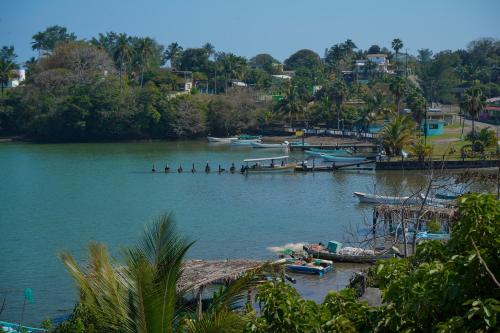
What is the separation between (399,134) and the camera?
57812mm

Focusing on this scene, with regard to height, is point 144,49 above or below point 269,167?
above

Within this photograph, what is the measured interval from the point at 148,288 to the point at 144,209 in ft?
121

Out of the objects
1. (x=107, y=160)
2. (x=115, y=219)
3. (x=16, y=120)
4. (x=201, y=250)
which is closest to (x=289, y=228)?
(x=201, y=250)

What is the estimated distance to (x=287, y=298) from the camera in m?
7.95

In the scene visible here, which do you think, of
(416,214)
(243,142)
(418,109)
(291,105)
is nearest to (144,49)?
(243,142)

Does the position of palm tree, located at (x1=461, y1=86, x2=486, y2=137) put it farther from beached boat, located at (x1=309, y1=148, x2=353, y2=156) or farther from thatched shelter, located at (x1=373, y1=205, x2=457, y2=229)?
thatched shelter, located at (x1=373, y1=205, x2=457, y2=229)

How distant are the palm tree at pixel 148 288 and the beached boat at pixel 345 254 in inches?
797

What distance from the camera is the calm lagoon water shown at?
97.3 ft

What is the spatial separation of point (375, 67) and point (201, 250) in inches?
3814

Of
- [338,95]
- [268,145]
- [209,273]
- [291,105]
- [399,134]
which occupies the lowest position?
[209,273]

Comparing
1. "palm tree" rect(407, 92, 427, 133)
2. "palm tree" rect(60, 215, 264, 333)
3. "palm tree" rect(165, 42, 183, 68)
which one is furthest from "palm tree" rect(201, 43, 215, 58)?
"palm tree" rect(60, 215, 264, 333)

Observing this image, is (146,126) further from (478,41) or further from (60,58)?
(478,41)

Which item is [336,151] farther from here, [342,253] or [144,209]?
[342,253]

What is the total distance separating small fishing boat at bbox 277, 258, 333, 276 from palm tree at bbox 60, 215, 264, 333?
19.2 metres
